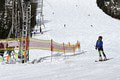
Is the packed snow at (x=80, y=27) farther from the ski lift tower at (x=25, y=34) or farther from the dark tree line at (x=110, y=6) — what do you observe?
the ski lift tower at (x=25, y=34)

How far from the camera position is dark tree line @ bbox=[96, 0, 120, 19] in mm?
82300

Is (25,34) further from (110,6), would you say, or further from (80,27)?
(110,6)

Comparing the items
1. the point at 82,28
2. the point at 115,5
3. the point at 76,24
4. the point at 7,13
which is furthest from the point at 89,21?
the point at 115,5

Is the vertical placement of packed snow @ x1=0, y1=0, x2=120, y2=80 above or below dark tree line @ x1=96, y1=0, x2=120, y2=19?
below

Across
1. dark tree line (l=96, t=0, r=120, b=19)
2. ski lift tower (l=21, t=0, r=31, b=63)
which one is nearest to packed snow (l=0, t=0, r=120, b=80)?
dark tree line (l=96, t=0, r=120, b=19)

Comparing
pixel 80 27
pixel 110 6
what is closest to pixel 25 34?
pixel 80 27

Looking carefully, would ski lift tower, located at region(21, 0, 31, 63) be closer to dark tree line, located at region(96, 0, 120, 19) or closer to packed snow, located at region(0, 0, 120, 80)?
packed snow, located at region(0, 0, 120, 80)

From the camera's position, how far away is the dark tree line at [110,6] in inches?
3240

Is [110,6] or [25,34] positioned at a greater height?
[110,6]

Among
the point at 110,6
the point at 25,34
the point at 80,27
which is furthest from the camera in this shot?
the point at 110,6

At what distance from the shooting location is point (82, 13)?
245ft

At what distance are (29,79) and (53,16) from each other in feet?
196

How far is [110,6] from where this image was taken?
88.4m

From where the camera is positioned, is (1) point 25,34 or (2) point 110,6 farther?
(2) point 110,6
